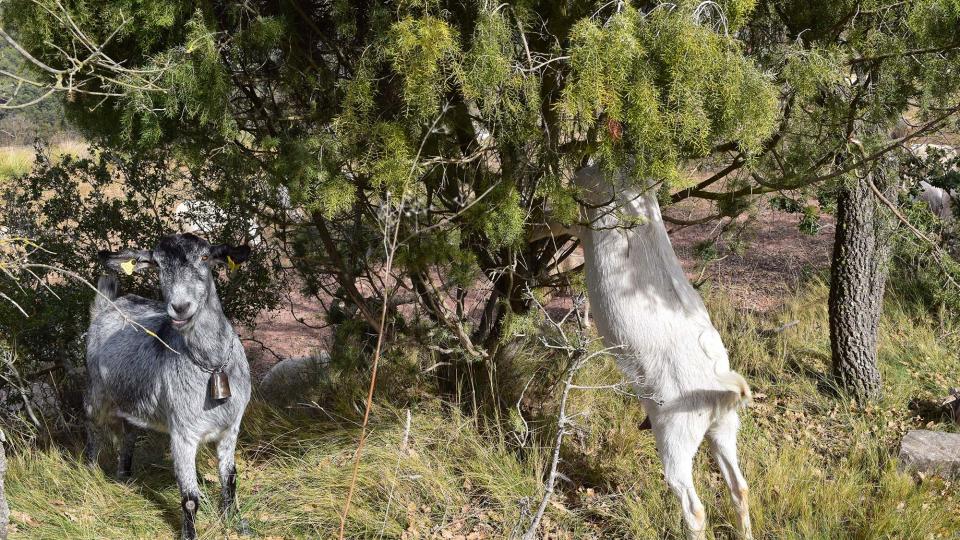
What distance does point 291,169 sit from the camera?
3750mm

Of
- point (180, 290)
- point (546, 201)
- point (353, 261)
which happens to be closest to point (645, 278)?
point (546, 201)

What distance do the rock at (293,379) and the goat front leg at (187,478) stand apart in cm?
177

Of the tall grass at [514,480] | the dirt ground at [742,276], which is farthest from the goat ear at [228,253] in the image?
the dirt ground at [742,276]

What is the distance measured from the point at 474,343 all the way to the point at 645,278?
1.45 metres

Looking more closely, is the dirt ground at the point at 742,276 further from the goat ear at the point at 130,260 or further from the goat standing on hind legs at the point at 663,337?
the goat standing on hind legs at the point at 663,337

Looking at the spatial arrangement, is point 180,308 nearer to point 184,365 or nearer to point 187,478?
point 184,365

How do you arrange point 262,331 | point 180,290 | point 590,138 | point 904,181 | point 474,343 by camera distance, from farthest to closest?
point 262,331 < point 904,181 < point 474,343 < point 180,290 < point 590,138

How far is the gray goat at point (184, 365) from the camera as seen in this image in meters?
4.03

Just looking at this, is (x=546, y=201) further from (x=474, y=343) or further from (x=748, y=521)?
(x=748, y=521)

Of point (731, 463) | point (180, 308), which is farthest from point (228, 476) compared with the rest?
point (731, 463)

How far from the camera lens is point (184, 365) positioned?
13.9 feet

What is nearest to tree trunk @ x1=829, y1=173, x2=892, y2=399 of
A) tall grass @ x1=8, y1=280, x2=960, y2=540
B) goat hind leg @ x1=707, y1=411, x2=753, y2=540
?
tall grass @ x1=8, y1=280, x2=960, y2=540

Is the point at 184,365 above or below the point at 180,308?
below

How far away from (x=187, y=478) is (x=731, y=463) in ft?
8.95
